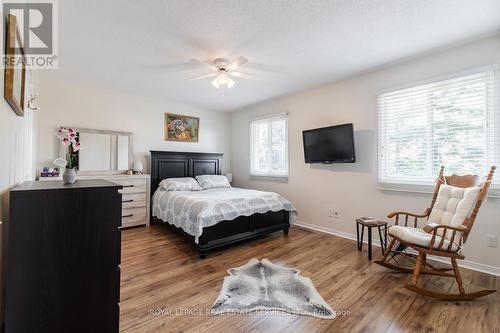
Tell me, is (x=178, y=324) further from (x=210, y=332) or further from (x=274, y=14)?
(x=274, y=14)

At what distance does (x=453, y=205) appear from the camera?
2.38 meters

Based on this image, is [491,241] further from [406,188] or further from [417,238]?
[417,238]

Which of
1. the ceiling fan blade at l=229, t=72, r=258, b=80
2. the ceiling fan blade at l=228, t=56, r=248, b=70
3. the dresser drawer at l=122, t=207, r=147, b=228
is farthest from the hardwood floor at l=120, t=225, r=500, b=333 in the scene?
the ceiling fan blade at l=229, t=72, r=258, b=80

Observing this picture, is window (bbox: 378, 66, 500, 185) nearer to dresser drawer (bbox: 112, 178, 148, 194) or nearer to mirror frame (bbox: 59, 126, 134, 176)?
dresser drawer (bbox: 112, 178, 148, 194)

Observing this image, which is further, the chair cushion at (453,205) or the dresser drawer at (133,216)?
the dresser drawer at (133,216)

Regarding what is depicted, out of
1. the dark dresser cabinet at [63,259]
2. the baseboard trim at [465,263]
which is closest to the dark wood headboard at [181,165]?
the baseboard trim at [465,263]

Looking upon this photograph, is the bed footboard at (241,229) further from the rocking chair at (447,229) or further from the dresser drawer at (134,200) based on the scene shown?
the dresser drawer at (134,200)

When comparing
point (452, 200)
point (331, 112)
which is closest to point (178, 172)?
point (331, 112)

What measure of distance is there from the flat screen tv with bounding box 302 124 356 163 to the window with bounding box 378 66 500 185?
16.6 inches

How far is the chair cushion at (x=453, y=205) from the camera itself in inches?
86.3

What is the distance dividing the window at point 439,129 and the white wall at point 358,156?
0.15 metres

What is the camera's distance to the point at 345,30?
2305mm

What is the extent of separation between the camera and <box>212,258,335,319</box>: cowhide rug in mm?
1849

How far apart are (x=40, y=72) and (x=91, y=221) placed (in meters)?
3.56
